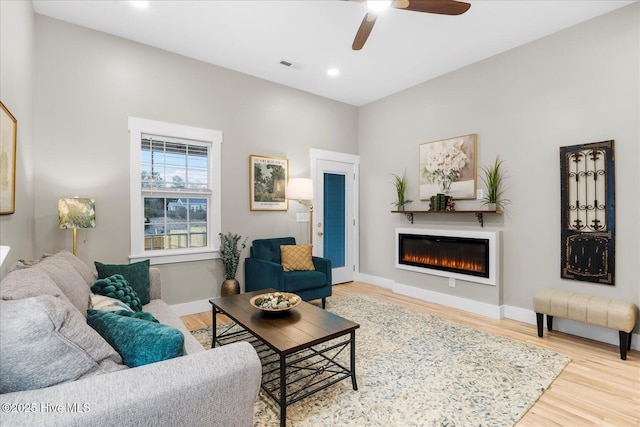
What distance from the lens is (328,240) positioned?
5285mm

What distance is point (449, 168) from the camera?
4258 millimetres

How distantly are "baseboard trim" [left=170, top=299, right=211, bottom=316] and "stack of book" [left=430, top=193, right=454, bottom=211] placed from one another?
320 cm

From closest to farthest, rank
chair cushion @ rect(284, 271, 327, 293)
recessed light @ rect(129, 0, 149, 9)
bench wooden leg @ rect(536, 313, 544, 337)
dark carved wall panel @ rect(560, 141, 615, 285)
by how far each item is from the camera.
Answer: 1. recessed light @ rect(129, 0, 149, 9)
2. dark carved wall panel @ rect(560, 141, 615, 285)
3. bench wooden leg @ rect(536, 313, 544, 337)
4. chair cushion @ rect(284, 271, 327, 293)

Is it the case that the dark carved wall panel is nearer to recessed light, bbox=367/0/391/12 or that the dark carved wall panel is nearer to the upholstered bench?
the upholstered bench

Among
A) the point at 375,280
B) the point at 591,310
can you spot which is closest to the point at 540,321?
the point at 591,310

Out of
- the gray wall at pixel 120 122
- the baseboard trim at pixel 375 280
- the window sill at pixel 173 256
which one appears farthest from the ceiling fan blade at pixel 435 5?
the baseboard trim at pixel 375 280

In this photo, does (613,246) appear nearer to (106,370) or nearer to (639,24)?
(639,24)

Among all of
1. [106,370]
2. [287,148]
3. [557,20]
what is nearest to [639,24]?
[557,20]

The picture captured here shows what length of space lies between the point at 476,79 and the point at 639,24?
1.46 meters

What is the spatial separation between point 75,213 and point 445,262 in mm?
4143

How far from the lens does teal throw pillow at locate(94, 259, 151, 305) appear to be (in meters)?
2.71

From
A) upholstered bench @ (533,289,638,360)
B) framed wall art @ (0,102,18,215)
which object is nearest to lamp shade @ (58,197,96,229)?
framed wall art @ (0,102,18,215)

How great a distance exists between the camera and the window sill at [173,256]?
140 inches

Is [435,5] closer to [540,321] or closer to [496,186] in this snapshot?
[496,186]
